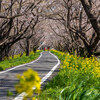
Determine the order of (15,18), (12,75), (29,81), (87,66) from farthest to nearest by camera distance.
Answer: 1. (15,18)
2. (12,75)
3. (87,66)
4. (29,81)

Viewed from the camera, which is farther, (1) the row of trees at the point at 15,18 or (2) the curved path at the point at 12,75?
(1) the row of trees at the point at 15,18

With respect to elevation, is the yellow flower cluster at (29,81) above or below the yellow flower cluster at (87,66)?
above

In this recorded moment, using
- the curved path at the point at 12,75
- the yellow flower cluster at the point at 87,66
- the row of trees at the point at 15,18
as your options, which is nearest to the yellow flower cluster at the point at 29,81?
the curved path at the point at 12,75

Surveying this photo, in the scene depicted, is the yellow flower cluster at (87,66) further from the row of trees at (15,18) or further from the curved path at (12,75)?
the row of trees at (15,18)

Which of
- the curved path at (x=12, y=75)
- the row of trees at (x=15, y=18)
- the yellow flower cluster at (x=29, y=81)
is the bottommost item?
the curved path at (x=12, y=75)

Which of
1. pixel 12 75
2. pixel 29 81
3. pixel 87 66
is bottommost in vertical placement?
pixel 12 75

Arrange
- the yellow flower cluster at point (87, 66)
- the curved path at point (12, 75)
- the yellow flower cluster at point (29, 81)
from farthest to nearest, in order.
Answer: the yellow flower cluster at point (87, 66) < the curved path at point (12, 75) < the yellow flower cluster at point (29, 81)

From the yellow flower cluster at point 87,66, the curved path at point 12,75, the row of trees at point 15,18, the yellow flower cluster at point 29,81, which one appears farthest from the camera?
the row of trees at point 15,18

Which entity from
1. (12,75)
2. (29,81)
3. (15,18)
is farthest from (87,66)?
(15,18)

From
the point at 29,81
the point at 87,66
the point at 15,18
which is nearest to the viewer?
the point at 29,81

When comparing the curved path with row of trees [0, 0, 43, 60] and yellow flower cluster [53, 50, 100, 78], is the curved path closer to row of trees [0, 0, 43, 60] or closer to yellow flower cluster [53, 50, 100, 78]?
yellow flower cluster [53, 50, 100, 78]

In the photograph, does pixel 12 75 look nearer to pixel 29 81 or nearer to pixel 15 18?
pixel 29 81

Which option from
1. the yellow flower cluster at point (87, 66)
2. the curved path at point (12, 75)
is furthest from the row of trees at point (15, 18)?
the yellow flower cluster at point (87, 66)

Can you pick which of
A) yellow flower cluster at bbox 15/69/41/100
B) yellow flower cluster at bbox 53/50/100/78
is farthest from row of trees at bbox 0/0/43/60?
yellow flower cluster at bbox 15/69/41/100
